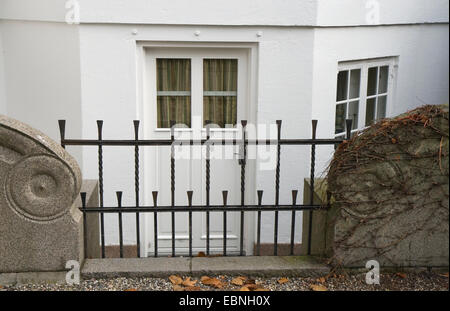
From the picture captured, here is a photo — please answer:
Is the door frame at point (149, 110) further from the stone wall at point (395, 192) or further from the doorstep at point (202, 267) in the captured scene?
the stone wall at point (395, 192)

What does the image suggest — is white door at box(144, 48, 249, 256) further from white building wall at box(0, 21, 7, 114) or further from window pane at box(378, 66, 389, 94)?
window pane at box(378, 66, 389, 94)

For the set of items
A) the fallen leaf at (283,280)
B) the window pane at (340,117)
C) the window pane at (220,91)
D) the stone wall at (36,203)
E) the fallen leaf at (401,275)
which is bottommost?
the fallen leaf at (283,280)

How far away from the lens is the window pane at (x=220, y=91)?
661cm

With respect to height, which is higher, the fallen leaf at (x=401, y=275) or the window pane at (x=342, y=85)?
the window pane at (x=342, y=85)

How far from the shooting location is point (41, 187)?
3965 millimetres

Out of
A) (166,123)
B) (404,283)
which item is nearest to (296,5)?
(166,123)

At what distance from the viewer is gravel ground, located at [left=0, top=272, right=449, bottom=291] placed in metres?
4.13

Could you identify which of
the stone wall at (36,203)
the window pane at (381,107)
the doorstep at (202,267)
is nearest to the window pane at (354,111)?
the window pane at (381,107)

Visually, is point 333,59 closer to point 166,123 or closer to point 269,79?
point 269,79

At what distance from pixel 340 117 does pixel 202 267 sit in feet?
11.5

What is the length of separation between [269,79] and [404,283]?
295cm

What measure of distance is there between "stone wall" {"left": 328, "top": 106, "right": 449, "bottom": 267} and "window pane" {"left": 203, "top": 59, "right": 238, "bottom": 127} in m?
2.66

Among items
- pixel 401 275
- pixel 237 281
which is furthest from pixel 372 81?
pixel 237 281

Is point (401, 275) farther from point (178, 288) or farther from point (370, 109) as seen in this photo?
point (370, 109)
